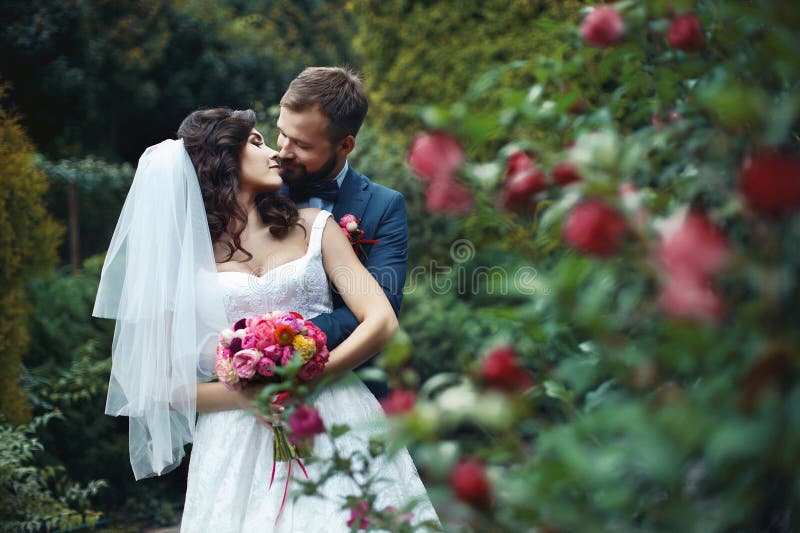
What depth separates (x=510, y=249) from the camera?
7.24 ft

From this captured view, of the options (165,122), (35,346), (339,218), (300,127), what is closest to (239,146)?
(300,127)

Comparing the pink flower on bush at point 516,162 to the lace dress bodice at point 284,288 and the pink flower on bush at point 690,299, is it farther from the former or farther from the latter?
the lace dress bodice at point 284,288

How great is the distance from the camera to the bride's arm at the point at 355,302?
244cm

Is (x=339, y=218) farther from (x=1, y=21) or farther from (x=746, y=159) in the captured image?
(x=1, y=21)

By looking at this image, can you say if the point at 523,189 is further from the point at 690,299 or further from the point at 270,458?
the point at 270,458

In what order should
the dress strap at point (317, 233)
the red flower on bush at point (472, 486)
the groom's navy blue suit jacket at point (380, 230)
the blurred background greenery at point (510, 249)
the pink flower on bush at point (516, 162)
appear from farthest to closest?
the groom's navy blue suit jacket at point (380, 230), the dress strap at point (317, 233), the pink flower on bush at point (516, 162), the red flower on bush at point (472, 486), the blurred background greenery at point (510, 249)

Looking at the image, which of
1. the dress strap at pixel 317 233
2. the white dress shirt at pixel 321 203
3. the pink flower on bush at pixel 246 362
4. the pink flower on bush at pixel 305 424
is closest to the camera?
the pink flower on bush at pixel 305 424

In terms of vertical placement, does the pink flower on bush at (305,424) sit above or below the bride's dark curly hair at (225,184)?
above

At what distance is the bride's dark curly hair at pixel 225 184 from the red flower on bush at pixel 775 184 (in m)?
2.08

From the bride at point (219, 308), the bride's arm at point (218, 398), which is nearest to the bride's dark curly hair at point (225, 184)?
the bride at point (219, 308)

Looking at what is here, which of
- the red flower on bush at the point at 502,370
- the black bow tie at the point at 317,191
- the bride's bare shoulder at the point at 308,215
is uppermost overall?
the red flower on bush at the point at 502,370

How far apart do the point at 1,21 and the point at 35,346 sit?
21.6 feet

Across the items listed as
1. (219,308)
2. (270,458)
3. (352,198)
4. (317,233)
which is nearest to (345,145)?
(352,198)

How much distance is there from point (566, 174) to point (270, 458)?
1.80 m
